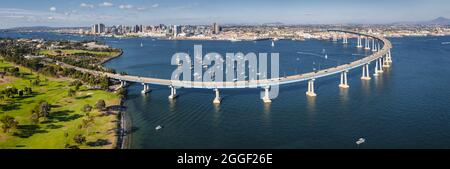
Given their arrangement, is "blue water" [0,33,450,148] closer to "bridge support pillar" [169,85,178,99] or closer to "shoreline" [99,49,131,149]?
"shoreline" [99,49,131,149]

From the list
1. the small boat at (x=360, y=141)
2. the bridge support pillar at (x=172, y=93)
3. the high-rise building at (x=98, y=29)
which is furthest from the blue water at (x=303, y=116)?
the high-rise building at (x=98, y=29)

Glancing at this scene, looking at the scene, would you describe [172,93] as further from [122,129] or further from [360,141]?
[360,141]

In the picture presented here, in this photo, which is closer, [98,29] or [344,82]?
[344,82]

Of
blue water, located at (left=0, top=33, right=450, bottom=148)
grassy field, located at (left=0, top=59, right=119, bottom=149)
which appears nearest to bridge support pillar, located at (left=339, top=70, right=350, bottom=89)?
blue water, located at (left=0, top=33, right=450, bottom=148)

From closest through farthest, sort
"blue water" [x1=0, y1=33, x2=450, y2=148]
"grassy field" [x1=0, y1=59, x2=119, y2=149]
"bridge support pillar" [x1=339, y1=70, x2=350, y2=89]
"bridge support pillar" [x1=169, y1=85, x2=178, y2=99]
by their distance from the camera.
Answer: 1. "grassy field" [x1=0, y1=59, x2=119, y2=149]
2. "blue water" [x1=0, y1=33, x2=450, y2=148]
3. "bridge support pillar" [x1=169, y1=85, x2=178, y2=99]
4. "bridge support pillar" [x1=339, y1=70, x2=350, y2=89]

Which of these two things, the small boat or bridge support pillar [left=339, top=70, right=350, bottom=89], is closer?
the small boat

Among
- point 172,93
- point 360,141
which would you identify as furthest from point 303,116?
point 172,93

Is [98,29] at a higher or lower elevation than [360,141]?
higher

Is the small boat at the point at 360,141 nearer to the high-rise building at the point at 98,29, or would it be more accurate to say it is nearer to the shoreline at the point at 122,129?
the shoreline at the point at 122,129
